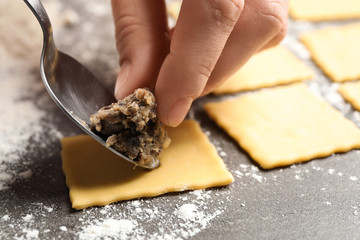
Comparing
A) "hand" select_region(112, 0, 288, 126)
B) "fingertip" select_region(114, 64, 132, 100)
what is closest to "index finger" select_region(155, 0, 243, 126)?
"hand" select_region(112, 0, 288, 126)

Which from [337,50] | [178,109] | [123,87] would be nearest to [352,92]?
[337,50]

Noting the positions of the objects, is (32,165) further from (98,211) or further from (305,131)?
(305,131)

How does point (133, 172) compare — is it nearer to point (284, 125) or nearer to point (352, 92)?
point (284, 125)

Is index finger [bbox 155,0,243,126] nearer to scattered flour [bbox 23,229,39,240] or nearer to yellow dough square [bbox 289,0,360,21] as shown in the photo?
scattered flour [bbox 23,229,39,240]

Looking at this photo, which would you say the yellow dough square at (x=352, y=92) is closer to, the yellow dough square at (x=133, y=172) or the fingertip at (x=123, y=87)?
the yellow dough square at (x=133, y=172)

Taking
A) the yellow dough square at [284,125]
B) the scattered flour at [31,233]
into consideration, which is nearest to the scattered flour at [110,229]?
the scattered flour at [31,233]

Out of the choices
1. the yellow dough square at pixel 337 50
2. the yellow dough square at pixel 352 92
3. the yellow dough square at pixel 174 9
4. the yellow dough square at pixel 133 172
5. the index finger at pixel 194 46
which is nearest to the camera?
the index finger at pixel 194 46
